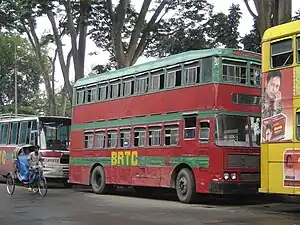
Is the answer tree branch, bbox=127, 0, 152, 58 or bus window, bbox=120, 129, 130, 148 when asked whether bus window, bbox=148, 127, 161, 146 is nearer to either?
bus window, bbox=120, 129, 130, 148

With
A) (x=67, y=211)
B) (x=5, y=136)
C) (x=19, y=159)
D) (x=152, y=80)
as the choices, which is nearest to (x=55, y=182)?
(x=5, y=136)

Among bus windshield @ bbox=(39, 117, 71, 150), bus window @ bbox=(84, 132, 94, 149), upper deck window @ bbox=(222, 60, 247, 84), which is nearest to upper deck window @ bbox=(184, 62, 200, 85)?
upper deck window @ bbox=(222, 60, 247, 84)

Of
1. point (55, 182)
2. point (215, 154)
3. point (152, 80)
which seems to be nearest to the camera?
point (215, 154)

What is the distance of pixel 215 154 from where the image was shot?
15.1m

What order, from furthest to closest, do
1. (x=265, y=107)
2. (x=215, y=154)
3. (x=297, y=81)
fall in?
(x=215, y=154) → (x=265, y=107) → (x=297, y=81)

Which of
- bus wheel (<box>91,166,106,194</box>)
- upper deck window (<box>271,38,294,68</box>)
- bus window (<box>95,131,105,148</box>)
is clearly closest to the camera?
upper deck window (<box>271,38,294,68</box>)

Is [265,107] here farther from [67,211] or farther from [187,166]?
[67,211]

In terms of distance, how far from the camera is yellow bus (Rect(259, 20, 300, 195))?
12875mm

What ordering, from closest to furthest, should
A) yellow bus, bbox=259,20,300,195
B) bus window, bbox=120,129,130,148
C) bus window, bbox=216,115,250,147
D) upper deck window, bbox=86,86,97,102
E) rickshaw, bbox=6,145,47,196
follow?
yellow bus, bbox=259,20,300,195, bus window, bbox=216,115,250,147, bus window, bbox=120,129,130,148, rickshaw, bbox=6,145,47,196, upper deck window, bbox=86,86,97,102

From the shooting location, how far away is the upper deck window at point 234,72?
15.5 m

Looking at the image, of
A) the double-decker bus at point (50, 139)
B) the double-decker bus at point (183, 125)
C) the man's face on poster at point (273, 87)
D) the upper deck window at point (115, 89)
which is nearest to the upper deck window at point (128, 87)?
the double-decker bus at point (183, 125)

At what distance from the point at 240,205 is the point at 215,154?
2032 mm

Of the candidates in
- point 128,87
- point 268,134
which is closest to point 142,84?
point 128,87

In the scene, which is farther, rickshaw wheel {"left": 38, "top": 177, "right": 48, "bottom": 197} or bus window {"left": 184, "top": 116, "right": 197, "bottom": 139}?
rickshaw wheel {"left": 38, "top": 177, "right": 48, "bottom": 197}
